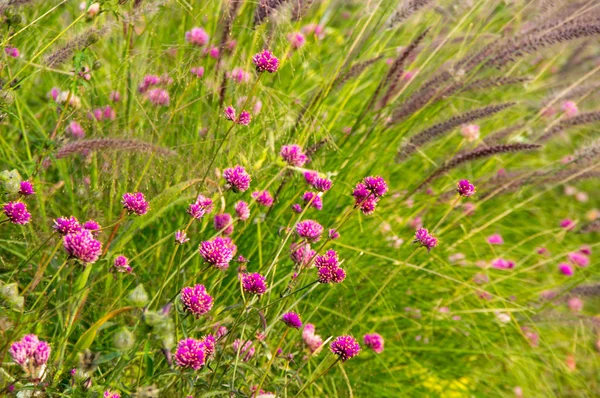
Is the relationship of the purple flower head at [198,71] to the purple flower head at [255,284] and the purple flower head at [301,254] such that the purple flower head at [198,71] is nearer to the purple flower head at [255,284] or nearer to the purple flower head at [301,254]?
the purple flower head at [301,254]

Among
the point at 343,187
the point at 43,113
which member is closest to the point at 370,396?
the point at 343,187

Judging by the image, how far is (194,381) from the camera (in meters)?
1.36

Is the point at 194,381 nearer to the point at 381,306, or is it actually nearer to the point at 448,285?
the point at 381,306

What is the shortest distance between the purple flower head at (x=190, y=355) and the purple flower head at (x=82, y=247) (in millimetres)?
241

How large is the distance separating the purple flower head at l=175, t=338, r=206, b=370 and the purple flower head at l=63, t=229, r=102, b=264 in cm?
24

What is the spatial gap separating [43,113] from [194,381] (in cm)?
171

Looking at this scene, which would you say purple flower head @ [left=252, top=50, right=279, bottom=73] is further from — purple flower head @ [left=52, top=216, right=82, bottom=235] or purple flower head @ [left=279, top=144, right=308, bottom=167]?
purple flower head @ [left=52, top=216, right=82, bottom=235]

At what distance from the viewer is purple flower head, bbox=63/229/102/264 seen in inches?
48.9

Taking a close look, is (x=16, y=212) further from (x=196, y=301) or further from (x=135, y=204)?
(x=196, y=301)

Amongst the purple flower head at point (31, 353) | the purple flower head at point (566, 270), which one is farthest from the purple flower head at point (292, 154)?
the purple flower head at point (566, 270)

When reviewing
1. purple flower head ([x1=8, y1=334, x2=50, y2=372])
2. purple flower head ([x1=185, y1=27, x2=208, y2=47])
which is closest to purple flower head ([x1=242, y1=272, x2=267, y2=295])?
Answer: purple flower head ([x1=8, y1=334, x2=50, y2=372])

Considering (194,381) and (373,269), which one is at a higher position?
(194,381)

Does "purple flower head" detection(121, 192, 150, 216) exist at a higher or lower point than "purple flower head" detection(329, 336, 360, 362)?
higher

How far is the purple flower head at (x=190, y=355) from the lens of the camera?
125 cm
